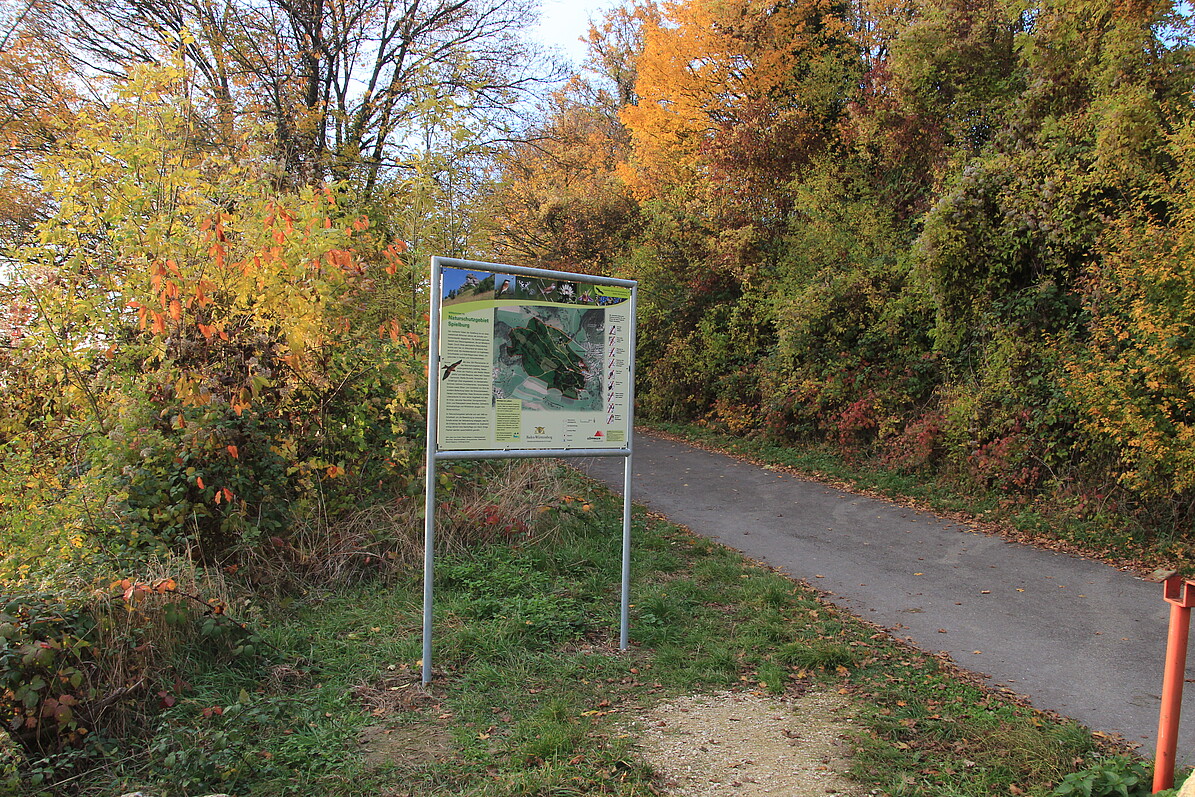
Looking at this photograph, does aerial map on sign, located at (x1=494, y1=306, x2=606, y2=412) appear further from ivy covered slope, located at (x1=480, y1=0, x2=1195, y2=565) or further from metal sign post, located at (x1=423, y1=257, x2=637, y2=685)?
ivy covered slope, located at (x1=480, y1=0, x2=1195, y2=565)

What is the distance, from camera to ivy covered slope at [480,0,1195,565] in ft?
25.0

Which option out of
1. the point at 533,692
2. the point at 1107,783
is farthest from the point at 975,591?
the point at 533,692

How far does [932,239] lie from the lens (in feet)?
32.3

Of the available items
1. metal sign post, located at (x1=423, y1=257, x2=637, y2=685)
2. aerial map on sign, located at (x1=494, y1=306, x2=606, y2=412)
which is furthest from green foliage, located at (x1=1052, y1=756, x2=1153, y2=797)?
aerial map on sign, located at (x1=494, y1=306, x2=606, y2=412)

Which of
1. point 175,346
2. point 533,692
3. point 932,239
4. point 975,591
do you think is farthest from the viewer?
point 932,239

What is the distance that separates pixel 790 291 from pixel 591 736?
10709mm

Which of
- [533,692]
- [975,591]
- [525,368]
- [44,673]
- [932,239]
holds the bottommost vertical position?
[533,692]

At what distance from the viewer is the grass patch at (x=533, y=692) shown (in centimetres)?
352

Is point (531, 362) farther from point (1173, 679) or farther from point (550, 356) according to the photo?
point (1173, 679)

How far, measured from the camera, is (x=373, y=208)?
37.5 ft

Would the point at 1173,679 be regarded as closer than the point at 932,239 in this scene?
Yes

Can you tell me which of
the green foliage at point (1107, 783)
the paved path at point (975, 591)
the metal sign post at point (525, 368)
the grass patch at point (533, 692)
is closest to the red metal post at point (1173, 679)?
the green foliage at point (1107, 783)

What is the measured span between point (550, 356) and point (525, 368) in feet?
0.62

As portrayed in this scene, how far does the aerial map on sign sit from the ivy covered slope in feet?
17.4
